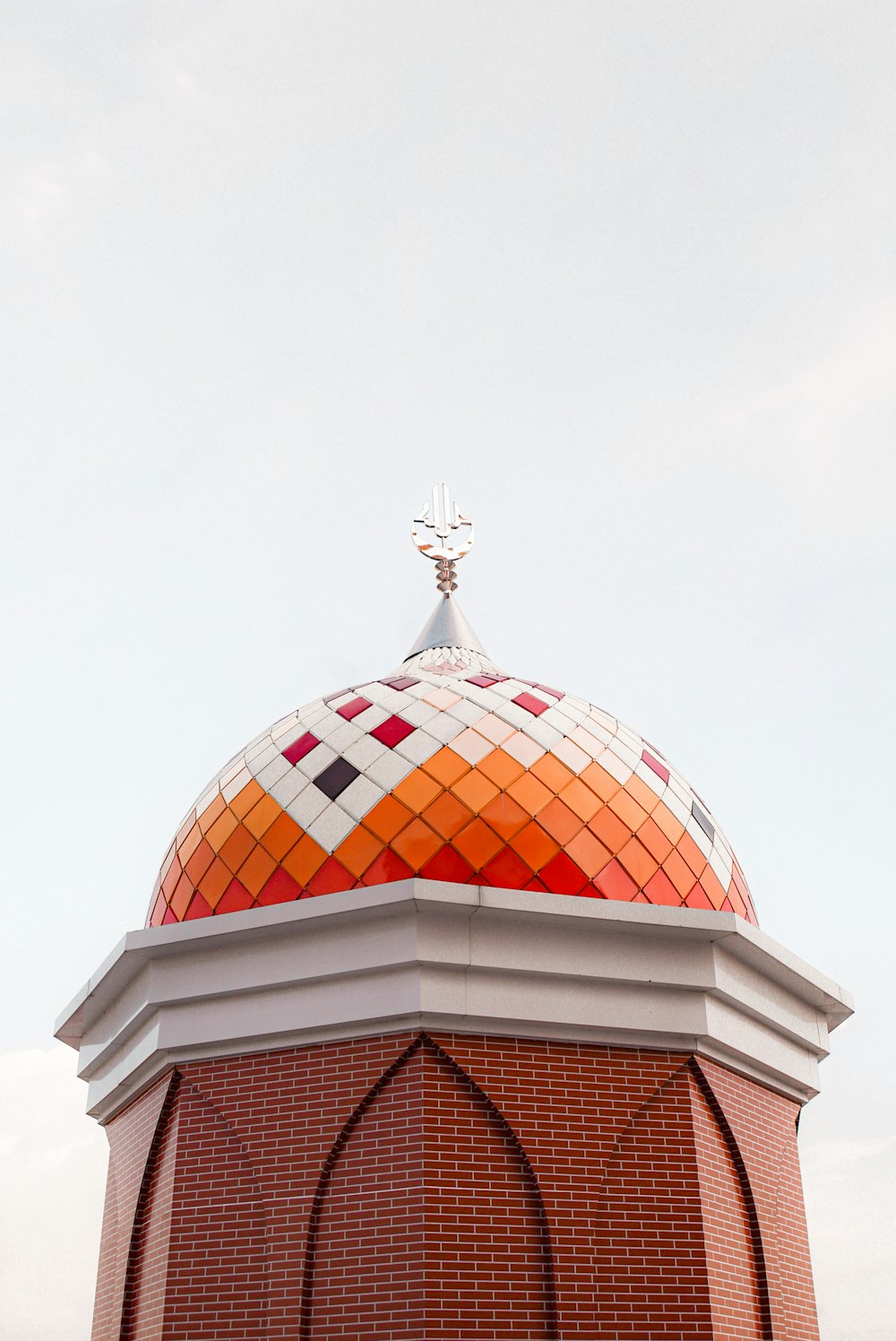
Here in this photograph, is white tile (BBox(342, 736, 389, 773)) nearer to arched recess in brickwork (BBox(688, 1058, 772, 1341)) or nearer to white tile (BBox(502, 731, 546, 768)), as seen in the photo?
white tile (BBox(502, 731, 546, 768))

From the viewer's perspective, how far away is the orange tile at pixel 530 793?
316 inches

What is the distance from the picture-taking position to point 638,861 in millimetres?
8180

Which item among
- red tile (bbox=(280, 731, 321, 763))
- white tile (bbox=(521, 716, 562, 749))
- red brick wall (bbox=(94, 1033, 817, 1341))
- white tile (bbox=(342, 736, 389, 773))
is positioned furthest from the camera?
red tile (bbox=(280, 731, 321, 763))

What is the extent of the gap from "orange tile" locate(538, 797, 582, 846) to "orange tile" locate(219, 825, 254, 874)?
1.88 metres

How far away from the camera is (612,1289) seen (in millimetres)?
6895

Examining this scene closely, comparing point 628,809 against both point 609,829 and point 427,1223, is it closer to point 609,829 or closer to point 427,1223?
point 609,829

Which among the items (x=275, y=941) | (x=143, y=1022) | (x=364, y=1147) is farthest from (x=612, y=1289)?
(x=143, y=1022)

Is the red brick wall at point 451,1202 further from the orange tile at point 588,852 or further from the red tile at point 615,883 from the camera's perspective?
the orange tile at point 588,852

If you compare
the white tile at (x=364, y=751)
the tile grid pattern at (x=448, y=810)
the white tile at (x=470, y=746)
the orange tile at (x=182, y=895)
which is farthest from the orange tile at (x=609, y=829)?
the orange tile at (x=182, y=895)

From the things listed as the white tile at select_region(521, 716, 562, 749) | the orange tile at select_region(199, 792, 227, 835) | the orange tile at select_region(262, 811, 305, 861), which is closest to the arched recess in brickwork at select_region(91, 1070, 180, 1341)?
the orange tile at select_region(262, 811, 305, 861)

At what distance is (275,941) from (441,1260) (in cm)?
198

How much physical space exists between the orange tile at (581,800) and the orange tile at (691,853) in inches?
26.9

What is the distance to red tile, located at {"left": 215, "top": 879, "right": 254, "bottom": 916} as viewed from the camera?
26.4ft

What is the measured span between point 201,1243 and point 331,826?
8.04 ft
